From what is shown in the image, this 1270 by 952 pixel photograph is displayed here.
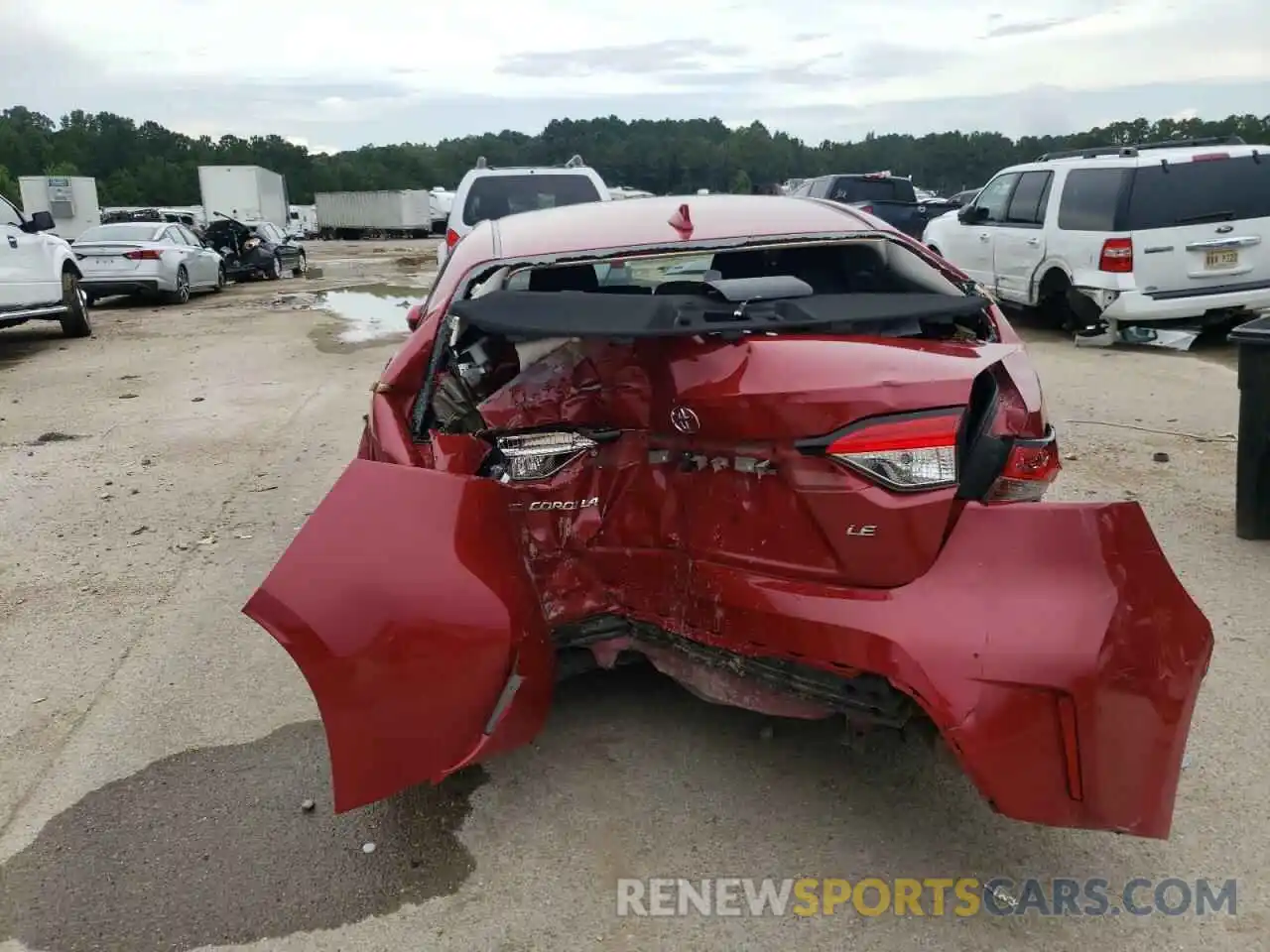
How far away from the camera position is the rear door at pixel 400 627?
244cm

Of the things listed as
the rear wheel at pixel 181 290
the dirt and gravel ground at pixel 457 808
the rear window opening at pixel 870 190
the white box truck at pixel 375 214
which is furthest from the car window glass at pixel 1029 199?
the white box truck at pixel 375 214

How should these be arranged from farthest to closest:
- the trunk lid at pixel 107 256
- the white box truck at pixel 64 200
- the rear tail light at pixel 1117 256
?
1. the white box truck at pixel 64 200
2. the trunk lid at pixel 107 256
3. the rear tail light at pixel 1117 256

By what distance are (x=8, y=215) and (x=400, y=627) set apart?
1168cm

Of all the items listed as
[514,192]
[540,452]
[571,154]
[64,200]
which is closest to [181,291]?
[514,192]

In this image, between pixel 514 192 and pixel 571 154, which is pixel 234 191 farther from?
pixel 514 192

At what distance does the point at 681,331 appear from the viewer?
2484 millimetres

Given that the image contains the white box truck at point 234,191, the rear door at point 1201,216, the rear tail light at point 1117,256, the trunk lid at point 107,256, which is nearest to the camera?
the rear door at point 1201,216

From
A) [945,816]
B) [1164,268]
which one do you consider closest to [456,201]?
[1164,268]

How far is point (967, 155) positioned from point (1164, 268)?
4728cm

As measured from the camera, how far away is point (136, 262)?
16.2 m

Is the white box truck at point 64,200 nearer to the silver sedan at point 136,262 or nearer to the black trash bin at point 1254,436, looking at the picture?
the silver sedan at point 136,262

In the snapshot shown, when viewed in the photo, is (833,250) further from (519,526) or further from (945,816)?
(945,816)

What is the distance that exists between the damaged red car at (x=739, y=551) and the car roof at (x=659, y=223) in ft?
0.57

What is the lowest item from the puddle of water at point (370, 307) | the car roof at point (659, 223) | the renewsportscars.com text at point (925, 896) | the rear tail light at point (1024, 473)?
the puddle of water at point (370, 307)
